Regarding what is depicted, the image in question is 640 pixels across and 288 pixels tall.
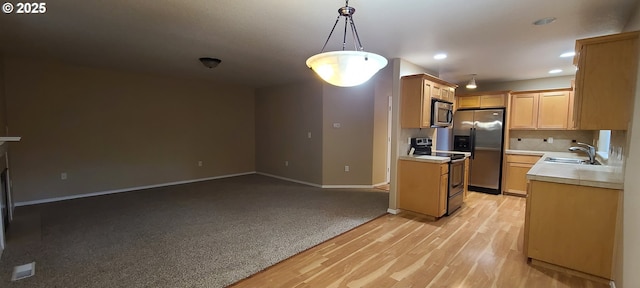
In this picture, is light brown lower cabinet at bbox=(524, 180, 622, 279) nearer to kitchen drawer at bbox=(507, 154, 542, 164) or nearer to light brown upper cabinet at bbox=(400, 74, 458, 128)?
light brown upper cabinet at bbox=(400, 74, 458, 128)

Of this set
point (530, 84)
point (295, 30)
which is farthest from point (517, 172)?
A: point (295, 30)

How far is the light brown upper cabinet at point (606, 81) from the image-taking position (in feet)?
6.74

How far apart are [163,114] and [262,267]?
4.39 m

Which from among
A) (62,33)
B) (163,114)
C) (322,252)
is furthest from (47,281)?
(163,114)

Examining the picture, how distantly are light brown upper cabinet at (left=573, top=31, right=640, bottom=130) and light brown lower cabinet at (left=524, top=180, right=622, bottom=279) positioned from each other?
56cm

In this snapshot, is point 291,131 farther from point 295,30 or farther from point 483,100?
point 483,100

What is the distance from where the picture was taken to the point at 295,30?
108 inches

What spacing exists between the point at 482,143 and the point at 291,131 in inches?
152

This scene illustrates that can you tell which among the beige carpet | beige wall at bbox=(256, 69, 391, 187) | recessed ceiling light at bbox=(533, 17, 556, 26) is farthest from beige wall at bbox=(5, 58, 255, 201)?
recessed ceiling light at bbox=(533, 17, 556, 26)

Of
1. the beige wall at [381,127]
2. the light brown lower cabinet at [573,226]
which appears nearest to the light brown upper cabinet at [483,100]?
the beige wall at [381,127]

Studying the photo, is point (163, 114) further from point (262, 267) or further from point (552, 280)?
point (552, 280)

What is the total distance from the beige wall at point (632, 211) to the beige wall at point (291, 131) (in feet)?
13.9

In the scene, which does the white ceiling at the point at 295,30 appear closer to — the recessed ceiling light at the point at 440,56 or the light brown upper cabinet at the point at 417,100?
the recessed ceiling light at the point at 440,56

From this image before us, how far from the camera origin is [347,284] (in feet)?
7.22
